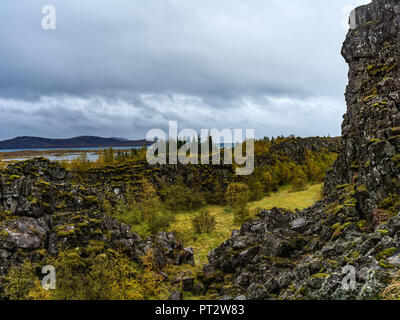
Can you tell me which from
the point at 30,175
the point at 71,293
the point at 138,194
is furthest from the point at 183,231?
the point at 71,293

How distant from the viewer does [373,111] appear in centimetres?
2784

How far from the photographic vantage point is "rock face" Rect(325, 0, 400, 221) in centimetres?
2243

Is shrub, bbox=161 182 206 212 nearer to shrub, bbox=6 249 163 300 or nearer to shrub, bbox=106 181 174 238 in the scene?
shrub, bbox=106 181 174 238

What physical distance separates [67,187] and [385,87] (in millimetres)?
45256

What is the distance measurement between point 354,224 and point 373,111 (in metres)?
13.7

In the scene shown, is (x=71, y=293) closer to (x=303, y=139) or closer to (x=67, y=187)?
(x=67, y=187)

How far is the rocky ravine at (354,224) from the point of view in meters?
14.9

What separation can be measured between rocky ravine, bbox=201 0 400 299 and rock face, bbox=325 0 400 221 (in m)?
0.09

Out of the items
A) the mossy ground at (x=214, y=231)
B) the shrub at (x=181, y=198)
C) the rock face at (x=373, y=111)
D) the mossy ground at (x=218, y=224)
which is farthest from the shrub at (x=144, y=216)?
the rock face at (x=373, y=111)

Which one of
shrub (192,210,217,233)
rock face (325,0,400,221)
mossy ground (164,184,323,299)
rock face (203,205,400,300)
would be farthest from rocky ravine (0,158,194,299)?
rock face (325,0,400,221)

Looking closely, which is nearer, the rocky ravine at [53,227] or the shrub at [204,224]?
the rocky ravine at [53,227]

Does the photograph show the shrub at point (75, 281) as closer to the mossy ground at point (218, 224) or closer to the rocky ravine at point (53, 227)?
the rocky ravine at point (53, 227)

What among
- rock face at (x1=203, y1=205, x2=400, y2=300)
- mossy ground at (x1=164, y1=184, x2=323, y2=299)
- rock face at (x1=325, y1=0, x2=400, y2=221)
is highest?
rock face at (x1=325, y1=0, x2=400, y2=221)

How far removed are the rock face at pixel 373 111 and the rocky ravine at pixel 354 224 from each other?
90mm
